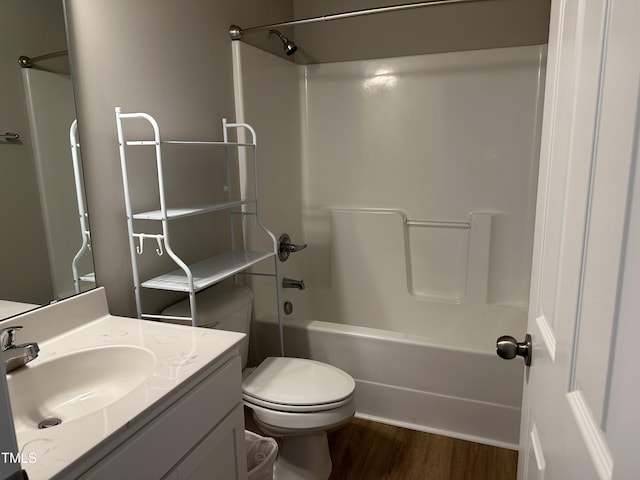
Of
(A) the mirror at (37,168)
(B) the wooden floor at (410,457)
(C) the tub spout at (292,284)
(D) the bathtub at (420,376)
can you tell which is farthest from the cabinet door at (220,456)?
(C) the tub spout at (292,284)

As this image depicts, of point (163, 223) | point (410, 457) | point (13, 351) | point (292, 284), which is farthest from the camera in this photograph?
point (292, 284)

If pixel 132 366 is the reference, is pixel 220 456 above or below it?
below

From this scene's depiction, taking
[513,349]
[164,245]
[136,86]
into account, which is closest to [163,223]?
[164,245]

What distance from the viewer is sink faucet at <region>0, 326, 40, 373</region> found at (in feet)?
3.23

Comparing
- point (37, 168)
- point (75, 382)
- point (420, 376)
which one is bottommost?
point (420, 376)

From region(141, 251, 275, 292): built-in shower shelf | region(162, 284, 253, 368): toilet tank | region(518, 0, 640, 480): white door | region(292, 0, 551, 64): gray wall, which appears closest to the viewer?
region(518, 0, 640, 480): white door

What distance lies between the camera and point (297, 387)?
162 cm

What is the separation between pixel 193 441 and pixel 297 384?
66cm

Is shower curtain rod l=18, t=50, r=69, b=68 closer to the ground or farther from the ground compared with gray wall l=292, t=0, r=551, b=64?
closer to the ground

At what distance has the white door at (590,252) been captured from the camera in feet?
1.30

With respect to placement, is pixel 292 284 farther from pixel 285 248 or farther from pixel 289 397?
pixel 289 397

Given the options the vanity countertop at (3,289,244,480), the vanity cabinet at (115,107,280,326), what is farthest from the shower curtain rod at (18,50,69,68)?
the vanity countertop at (3,289,244,480)

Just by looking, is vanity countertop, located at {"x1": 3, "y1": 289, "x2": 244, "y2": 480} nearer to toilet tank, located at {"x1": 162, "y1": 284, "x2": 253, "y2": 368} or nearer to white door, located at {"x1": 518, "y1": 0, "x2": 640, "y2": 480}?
toilet tank, located at {"x1": 162, "y1": 284, "x2": 253, "y2": 368}

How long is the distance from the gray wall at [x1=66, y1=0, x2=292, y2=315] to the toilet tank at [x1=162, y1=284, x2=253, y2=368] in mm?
141
